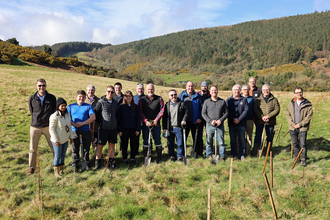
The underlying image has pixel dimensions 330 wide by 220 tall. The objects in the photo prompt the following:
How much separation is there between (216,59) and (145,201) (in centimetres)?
15290

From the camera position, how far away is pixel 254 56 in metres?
137

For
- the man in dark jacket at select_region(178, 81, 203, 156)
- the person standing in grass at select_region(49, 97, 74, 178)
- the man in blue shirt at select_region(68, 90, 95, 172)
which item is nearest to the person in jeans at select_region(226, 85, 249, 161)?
the man in dark jacket at select_region(178, 81, 203, 156)

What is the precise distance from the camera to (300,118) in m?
5.80

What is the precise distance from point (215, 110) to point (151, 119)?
201cm

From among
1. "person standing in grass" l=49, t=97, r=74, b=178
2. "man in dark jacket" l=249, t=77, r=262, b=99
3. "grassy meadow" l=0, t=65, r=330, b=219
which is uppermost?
"man in dark jacket" l=249, t=77, r=262, b=99

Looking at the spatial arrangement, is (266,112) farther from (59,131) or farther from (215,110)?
(59,131)

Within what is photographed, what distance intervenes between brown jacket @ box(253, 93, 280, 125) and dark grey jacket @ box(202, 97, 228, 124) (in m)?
1.22

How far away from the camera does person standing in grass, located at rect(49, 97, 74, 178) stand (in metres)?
4.93

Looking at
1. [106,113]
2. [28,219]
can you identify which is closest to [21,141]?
[106,113]

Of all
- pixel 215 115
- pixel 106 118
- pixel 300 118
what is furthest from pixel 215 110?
pixel 106 118

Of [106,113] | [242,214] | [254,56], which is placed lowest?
Answer: [242,214]

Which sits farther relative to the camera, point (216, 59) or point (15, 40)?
point (216, 59)

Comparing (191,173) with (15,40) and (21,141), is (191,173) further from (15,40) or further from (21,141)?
(15,40)

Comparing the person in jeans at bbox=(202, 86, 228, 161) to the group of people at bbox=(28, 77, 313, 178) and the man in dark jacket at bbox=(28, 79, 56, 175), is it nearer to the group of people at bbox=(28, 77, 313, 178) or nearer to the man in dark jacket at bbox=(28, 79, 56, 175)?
the group of people at bbox=(28, 77, 313, 178)
